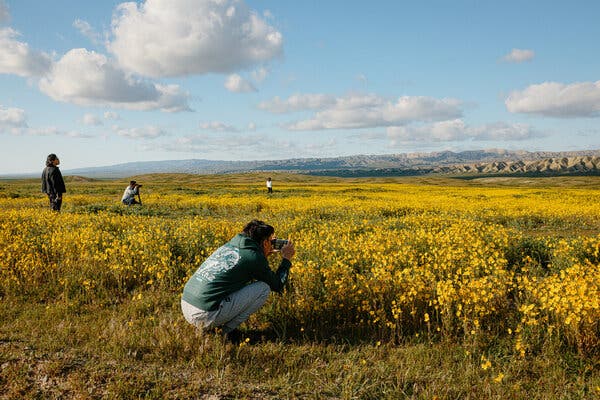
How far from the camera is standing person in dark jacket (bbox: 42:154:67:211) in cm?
1358

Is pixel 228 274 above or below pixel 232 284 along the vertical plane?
above

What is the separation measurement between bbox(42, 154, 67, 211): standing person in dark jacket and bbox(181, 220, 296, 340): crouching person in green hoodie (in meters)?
11.1

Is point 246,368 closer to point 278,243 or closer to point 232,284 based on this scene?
point 232,284

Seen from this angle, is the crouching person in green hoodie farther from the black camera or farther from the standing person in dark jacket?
the standing person in dark jacket

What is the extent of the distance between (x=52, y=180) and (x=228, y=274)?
1209 centimetres

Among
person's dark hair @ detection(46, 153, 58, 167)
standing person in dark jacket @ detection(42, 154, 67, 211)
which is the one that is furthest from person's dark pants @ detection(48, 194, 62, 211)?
person's dark hair @ detection(46, 153, 58, 167)

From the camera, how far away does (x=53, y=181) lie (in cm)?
1391

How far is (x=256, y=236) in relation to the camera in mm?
5113

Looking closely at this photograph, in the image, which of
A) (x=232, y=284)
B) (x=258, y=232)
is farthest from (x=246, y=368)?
(x=258, y=232)

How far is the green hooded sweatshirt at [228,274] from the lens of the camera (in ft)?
16.1

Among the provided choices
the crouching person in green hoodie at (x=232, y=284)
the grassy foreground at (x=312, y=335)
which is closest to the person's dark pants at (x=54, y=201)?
the grassy foreground at (x=312, y=335)

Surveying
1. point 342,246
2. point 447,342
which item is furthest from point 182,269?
point 447,342

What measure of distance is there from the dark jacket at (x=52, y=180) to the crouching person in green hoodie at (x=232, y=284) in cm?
1142

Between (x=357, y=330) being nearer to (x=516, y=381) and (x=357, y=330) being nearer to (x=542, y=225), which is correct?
(x=516, y=381)
